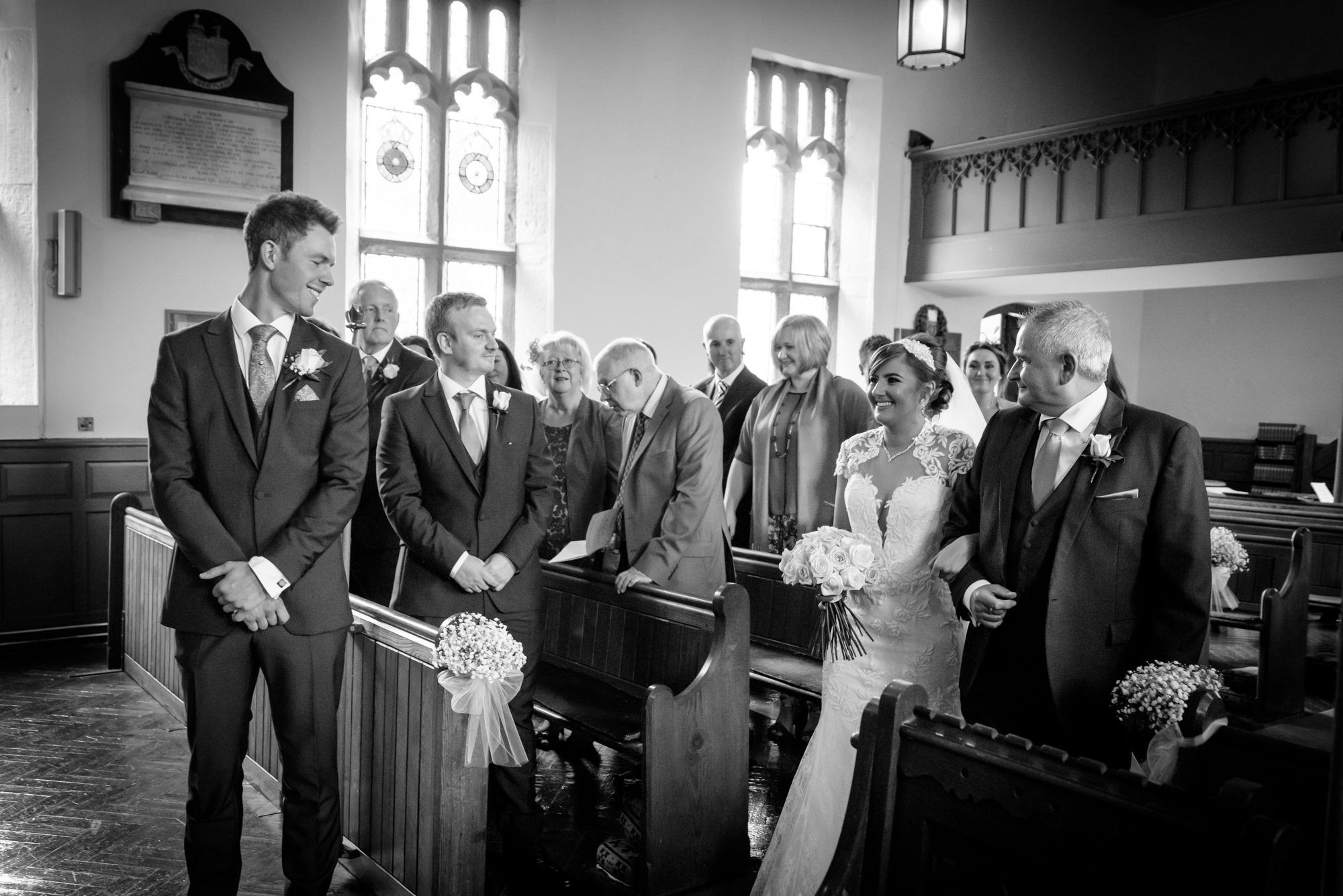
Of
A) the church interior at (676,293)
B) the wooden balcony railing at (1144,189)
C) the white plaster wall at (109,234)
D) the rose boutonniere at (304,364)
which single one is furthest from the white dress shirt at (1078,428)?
the wooden balcony railing at (1144,189)

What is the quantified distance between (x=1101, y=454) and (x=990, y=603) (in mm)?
453

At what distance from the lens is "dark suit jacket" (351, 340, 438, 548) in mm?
4680

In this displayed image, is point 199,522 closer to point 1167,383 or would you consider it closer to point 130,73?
point 130,73

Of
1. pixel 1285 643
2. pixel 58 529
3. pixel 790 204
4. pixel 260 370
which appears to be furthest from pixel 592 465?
pixel 790 204

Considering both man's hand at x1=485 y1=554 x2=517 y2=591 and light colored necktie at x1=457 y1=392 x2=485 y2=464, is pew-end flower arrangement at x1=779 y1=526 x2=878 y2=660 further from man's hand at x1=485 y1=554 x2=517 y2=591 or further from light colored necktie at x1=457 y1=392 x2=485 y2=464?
light colored necktie at x1=457 y1=392 x2=485 y2=464

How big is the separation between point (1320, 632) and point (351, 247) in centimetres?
688

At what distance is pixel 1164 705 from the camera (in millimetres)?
2424

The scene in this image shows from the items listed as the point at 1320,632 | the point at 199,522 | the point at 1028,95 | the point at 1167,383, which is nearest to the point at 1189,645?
the point at 199,522

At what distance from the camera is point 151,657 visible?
566 centimetres

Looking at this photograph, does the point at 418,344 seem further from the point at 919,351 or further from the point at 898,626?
the point at 898,626

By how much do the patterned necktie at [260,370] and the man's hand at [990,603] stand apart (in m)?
1.90

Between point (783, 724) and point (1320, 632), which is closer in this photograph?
point (783, 724)

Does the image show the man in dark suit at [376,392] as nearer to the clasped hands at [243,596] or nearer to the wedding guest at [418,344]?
the wedding guest at [418,344]

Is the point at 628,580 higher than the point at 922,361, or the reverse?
the point at 922,361
